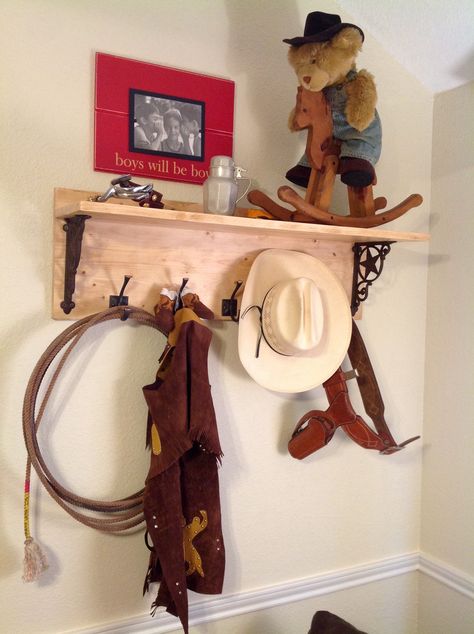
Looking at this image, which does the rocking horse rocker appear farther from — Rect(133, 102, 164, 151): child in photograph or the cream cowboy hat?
Rect(133, 102, 164, 151): child in photograph

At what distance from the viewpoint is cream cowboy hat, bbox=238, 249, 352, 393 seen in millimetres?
1350

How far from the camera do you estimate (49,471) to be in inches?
49.6

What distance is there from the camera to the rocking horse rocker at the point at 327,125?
1264 mm

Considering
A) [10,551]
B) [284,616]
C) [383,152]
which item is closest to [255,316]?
[383,152]

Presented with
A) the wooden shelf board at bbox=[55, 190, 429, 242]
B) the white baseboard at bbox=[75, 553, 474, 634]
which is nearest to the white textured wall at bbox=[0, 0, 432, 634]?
the white baseboard at bbox=[75, 553, 474, 634]

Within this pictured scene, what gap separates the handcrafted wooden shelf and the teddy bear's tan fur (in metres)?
0.27

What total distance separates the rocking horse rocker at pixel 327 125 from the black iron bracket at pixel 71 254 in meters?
0.42

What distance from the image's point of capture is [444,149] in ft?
5.52

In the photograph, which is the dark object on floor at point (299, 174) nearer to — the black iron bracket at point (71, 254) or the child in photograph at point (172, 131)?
the child in photograph at point (172, 131)

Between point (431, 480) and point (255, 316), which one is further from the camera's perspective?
point (431, 480)

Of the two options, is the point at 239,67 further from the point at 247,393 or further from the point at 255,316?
the point at 247,393

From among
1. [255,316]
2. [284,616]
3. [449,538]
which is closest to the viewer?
[255,316]

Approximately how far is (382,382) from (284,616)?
724mm

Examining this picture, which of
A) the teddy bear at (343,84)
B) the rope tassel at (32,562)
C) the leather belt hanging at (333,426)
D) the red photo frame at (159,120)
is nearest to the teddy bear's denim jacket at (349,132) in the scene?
the teddy bear at (343,84)
